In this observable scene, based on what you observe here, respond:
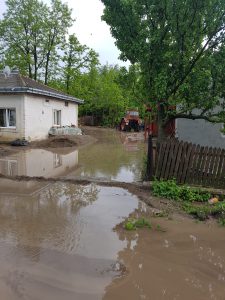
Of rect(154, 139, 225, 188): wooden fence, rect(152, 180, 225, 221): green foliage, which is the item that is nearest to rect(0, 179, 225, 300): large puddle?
rect(152, 180, 225, 221): green foliage

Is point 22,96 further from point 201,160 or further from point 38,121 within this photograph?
point 201,160

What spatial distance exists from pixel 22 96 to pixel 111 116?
23.0 meters

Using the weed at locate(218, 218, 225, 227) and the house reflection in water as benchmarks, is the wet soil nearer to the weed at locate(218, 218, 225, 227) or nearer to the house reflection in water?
the house reflection in water

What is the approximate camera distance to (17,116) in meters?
20.4

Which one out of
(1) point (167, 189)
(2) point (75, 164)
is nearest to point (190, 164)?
(1) point (167, 189)

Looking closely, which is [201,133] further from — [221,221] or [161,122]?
[221,221]

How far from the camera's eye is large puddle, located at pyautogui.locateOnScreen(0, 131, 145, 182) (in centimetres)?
1184

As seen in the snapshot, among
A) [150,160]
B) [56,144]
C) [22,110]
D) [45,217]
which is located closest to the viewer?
[45,217]

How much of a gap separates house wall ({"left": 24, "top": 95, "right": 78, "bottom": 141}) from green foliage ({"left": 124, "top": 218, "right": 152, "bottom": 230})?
15.1 metres

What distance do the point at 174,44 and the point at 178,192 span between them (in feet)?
14.5

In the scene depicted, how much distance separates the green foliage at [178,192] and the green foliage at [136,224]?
6.47 feet

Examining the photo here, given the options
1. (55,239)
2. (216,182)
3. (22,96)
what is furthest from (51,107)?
(55,239)

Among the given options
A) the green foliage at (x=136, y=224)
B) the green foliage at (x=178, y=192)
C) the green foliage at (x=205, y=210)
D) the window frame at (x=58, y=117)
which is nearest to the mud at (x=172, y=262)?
the green foliage at (x=136, y=224)

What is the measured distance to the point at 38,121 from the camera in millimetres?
21859
